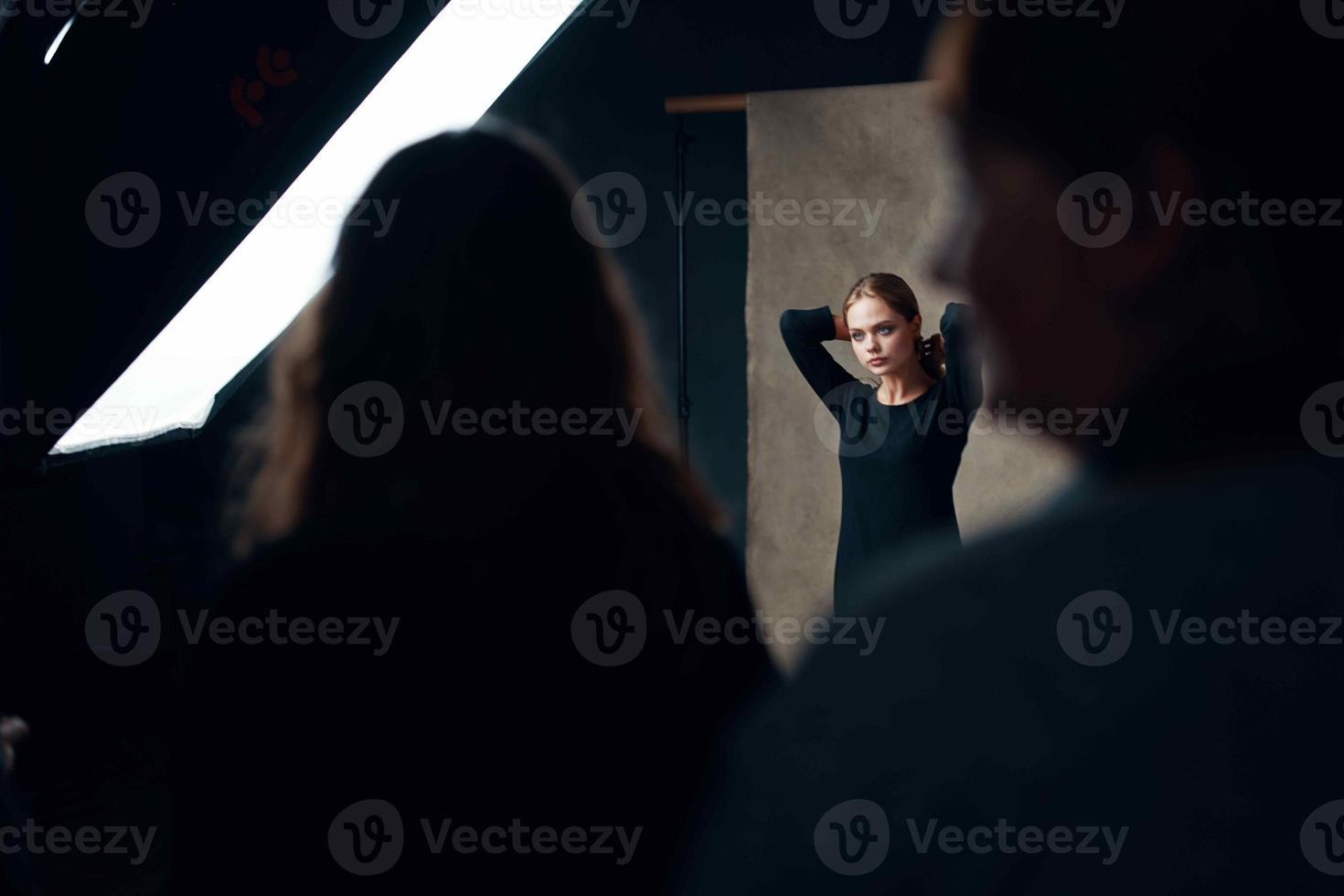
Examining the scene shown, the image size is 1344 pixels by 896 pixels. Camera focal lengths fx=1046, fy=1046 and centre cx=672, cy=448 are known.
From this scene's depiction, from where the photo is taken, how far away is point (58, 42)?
87 centimetres

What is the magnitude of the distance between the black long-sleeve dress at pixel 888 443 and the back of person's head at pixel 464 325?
141 centimetres

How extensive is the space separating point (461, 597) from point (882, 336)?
1.65 metres

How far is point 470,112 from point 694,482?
6.52 ft

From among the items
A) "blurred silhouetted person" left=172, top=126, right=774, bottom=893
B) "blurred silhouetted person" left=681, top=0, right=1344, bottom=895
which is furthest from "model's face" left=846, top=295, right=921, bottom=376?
"blurred silhouetted person" left=681, top=0, right=1344, bottom=895

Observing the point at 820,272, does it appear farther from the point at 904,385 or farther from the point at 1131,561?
the point at 1131,561

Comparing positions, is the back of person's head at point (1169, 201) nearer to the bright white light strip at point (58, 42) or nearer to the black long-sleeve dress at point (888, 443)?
the bright white light strip at point (58, 42)

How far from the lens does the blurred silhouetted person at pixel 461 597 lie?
526 mm

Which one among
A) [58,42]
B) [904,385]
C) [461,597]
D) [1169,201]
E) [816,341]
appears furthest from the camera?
[816,341]

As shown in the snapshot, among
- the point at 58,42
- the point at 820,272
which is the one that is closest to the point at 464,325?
the point at 58,42

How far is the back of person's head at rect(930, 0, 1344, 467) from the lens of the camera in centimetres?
30

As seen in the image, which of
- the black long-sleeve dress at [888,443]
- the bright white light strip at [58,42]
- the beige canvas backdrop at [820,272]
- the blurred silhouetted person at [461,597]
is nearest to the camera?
the blurred silhouetted person at [461,597]

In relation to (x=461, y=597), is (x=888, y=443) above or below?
above

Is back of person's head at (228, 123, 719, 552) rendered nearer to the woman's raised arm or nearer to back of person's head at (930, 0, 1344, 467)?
back of person's head at (930, 0, 1344, 467)

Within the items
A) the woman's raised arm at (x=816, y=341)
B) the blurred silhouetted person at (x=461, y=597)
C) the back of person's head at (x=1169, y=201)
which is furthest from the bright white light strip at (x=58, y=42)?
the woman's raised arm at (x=816, y=341)
